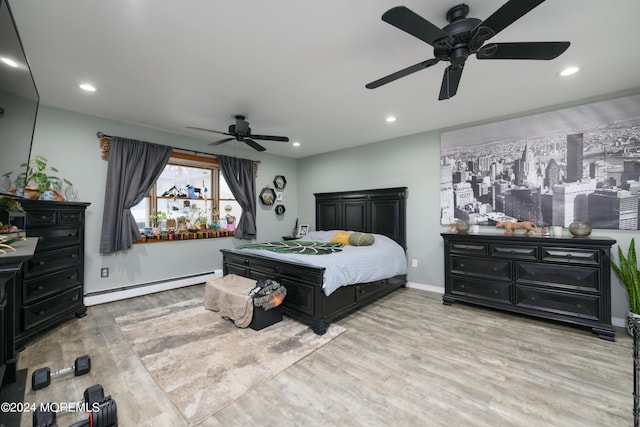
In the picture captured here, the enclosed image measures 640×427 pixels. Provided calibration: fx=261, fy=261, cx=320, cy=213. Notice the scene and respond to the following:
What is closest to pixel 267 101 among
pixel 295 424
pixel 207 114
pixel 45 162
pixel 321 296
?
pixel 207 114

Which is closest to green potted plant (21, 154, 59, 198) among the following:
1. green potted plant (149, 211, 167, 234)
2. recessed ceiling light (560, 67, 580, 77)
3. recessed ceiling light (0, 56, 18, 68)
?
green potted plant (149, 211, 167, 234)

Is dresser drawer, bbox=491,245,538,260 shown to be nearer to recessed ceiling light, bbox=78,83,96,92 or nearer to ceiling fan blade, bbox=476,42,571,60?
ceiling fan blade, bbox=476,42,571,60

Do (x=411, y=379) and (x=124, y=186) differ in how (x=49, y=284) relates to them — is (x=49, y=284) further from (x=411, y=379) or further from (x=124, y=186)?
(x=411, y=379)

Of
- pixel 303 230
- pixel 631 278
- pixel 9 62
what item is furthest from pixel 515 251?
pixel 9 62

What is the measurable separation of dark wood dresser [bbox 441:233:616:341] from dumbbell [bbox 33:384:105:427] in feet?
11.7

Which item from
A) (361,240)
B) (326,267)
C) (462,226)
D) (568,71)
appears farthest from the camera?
(361,240)

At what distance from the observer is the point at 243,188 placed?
16.6 ft

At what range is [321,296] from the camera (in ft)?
8.76

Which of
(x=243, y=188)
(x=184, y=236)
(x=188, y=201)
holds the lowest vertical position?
(x=184, y=236)

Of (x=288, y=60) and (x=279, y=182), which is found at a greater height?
(x=288, y=60)

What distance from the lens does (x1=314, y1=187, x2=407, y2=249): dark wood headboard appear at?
14.2 ft

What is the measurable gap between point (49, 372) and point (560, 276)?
180 inches

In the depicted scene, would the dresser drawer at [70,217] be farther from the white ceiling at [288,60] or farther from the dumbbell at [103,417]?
the dumbbell at [103,417]

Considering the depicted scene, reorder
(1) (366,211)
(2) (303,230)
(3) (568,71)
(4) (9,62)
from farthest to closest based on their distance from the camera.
→ 1. (2) (303,230)
2. (1) (366,211)
3. (3) (568,71)
4. (4) (9,62)
